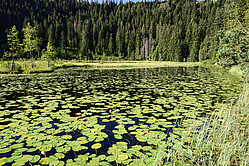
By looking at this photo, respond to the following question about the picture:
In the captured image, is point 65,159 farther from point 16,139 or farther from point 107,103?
point 107,103

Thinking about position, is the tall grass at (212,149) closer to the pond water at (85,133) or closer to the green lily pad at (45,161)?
the pond water at (85,133)

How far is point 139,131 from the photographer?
4.95 meters

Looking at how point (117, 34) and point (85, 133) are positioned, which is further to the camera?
point (117, 34)

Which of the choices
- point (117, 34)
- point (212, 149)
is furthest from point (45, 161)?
point (117, 34)

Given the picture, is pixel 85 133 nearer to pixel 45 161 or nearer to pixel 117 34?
pixel 45 161

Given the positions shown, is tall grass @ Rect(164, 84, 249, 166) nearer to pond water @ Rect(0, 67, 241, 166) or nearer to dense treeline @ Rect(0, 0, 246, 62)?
pond water @ Rect(0, 67, 241, 166)

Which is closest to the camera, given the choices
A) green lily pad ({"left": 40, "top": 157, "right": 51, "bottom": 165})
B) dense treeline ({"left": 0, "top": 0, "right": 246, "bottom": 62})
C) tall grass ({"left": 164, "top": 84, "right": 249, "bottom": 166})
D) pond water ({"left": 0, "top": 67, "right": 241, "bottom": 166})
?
tall grass ({"left": 164, "top": 84, "right": 249, "bottom": 166})

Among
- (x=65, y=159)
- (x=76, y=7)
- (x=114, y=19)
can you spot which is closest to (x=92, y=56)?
(x=114, y=19)

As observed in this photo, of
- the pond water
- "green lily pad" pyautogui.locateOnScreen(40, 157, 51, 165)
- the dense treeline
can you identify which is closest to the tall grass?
the pond water

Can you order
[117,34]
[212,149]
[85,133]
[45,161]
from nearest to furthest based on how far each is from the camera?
1. [212,149]
2. [45,161]
3. [85,133]
4. [117,34]

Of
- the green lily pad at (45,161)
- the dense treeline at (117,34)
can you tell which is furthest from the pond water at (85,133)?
the dense treeline at (117,34)

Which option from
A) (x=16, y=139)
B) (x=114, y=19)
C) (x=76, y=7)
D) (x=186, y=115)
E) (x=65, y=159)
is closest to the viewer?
(x=65, y=159)

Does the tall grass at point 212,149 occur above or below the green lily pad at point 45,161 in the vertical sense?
above

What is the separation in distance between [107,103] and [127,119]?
263cm
